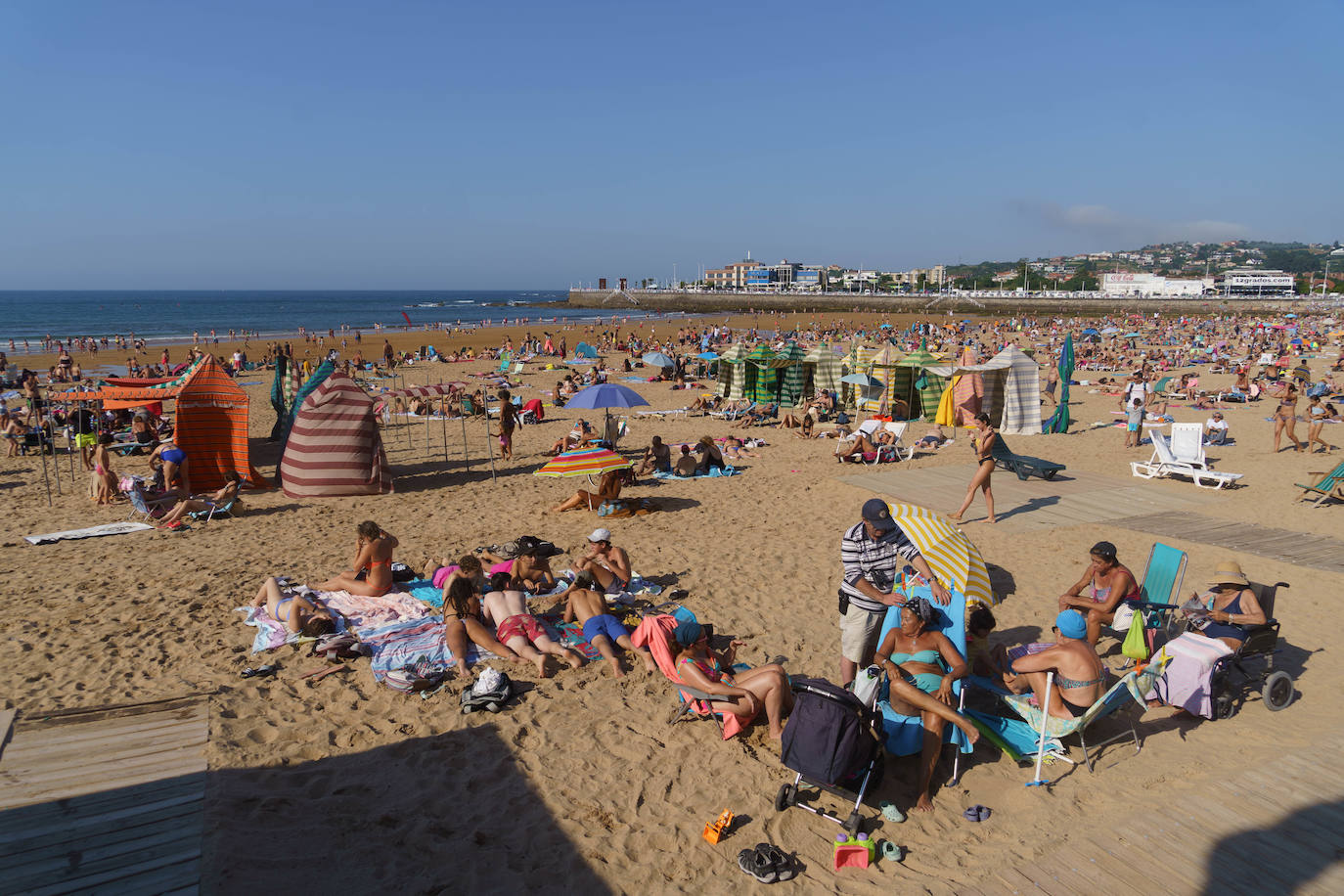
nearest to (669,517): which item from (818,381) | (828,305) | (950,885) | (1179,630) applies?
(1179,630)

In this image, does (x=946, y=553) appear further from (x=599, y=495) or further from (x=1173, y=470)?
(x=1173, y=470)

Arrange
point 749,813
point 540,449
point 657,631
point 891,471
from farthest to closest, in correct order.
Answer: point 540,449 < point 891,471 < point 657,631 < point 749,813

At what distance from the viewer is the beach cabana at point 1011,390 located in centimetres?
1533

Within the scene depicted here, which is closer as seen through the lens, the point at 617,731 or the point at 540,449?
the point at 617,731

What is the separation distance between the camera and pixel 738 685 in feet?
15.5

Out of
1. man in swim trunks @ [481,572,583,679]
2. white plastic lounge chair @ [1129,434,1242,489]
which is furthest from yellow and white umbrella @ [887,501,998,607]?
white plastic lounge chair @ [1129,434,1242,489]

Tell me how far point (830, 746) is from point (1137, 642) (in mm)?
2469

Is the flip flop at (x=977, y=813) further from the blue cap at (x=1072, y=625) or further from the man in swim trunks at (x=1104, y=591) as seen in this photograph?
the man in swim trunks at (x=1104, y=591)

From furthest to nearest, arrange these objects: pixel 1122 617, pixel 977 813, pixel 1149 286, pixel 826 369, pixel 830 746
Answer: pixel 1149 286 → pixel 826 369 → pixel 1122 617 → pixel 977 813 → pixel 830 746

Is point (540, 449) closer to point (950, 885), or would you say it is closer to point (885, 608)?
point (885, 608)

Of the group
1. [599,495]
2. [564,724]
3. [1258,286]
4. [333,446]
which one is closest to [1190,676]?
[564,724]

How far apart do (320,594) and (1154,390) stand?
21.2 metres

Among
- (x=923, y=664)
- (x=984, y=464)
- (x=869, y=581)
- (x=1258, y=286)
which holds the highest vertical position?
(x=1258, y=286)

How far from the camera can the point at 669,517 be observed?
9.82 meters
